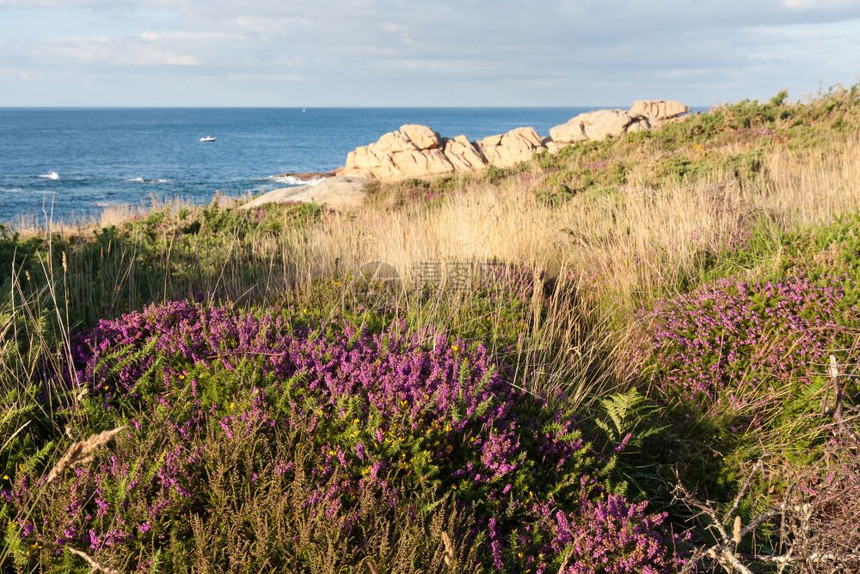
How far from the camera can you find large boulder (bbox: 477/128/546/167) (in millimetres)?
33812

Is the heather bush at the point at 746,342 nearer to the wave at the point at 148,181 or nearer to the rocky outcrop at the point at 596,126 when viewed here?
the rocky outcrop at the point at 596,126

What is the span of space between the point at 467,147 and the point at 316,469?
1317 inches

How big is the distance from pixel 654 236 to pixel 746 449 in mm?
2947

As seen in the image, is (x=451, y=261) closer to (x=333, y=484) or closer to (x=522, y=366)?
(x=522, y=366)

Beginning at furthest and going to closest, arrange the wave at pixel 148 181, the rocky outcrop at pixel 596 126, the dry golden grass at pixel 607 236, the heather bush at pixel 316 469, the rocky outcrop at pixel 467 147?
the wave at pixel 148 181 < the rocky outcrop at pixel 467 147 < the rocky outcrop at pixel 596 126 < the dry golden grass at pixel 607 236 < the heather bush at pixel 316 469

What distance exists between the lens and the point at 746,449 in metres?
3.81

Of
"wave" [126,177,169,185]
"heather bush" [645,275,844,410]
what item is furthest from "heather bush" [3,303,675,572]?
"wave" [126,177,169,185]

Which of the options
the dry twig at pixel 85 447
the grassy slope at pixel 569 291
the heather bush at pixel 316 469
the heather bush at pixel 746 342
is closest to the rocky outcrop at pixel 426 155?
the grassy slope at pixel 569 291

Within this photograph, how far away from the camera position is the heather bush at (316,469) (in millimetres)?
2334

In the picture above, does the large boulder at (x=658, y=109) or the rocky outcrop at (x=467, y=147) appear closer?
the rocky outcrop at (x=467, y=147)

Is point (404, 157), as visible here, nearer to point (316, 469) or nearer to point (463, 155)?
point (463, 155)

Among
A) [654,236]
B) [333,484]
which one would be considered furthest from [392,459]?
[654,236]

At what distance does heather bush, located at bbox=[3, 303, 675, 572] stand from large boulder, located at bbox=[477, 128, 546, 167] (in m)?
30.8

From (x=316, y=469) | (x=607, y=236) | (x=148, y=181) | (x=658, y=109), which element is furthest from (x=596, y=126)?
(x=148, y=181)
